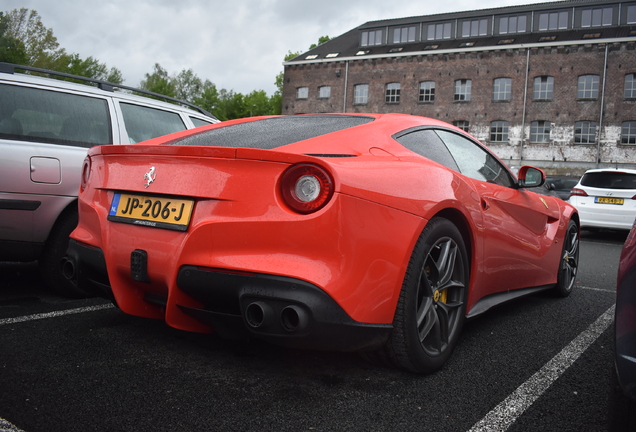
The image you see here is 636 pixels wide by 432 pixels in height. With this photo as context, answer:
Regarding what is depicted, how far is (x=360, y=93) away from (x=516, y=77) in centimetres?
1061

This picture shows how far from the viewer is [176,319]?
2.32m

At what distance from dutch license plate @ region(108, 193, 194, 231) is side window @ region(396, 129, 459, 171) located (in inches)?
47.4

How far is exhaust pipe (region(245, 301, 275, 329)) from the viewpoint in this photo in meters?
2.02

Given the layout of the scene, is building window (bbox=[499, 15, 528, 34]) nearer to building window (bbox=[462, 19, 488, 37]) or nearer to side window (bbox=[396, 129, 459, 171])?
building window (bbox=[462, 19, 488, 37])

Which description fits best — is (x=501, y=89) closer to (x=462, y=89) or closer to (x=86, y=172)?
(x=462, y=89)

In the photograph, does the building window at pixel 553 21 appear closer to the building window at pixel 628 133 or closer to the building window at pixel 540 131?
the building window at pixel 540 131

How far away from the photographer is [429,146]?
117 inches

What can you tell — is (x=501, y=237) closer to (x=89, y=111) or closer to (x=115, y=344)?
(x=115, y=344)

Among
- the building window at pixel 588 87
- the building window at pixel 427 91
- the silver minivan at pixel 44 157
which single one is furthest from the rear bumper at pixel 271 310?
the building window at pixel 427 91

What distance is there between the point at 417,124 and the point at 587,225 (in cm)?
886

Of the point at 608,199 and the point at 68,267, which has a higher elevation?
the point at 608,199

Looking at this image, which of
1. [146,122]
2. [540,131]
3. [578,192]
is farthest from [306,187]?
[540,131]

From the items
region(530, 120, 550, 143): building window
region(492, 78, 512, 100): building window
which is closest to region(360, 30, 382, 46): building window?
region(492, 78, 512, 100): building window

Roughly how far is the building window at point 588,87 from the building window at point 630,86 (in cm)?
152
